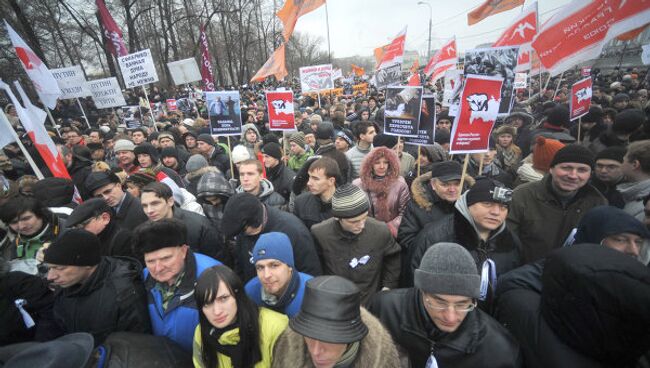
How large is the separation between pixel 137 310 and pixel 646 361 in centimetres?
291

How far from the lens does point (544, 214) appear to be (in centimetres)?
299

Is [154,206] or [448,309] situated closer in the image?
[448,309]

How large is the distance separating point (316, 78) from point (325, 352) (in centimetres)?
1028

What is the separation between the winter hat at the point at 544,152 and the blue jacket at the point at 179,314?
13.2ft

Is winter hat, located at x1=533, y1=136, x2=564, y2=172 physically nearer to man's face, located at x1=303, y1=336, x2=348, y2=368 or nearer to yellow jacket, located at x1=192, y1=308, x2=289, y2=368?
man's face, located at x1=303, y1=336, x2=348, y2=368

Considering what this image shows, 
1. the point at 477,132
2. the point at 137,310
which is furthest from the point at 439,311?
the point at 477,132

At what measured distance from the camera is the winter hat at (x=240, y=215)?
2.59m

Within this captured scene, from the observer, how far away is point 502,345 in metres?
1.68

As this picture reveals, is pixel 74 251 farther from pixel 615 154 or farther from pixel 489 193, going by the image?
pixel 615 154

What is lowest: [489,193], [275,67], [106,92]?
[489,193]

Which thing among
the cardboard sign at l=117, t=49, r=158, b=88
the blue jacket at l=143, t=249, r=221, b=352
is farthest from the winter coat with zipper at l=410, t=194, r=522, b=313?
the cardboard sign at l=117, t=49, r=158, b=88

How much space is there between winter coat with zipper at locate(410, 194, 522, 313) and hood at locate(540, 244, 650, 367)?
83 cm

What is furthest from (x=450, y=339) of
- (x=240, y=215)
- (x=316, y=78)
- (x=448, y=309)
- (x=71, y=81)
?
(x=71, y=81)

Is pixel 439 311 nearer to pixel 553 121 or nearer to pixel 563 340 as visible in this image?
pixel 563 340
